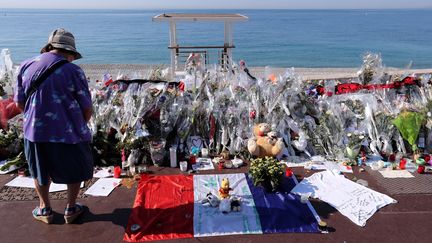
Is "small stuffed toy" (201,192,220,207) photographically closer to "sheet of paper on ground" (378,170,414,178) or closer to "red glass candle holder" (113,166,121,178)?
"red glass candle holder" (113,166,121,178)

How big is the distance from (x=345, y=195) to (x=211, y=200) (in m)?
1.52

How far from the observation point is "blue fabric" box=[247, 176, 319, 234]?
342 centimetres

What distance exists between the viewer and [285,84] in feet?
17.4

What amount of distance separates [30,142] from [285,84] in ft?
11.6

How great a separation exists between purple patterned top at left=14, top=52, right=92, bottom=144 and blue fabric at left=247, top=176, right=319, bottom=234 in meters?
1.94

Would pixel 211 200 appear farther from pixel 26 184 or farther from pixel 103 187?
pixel 26 184

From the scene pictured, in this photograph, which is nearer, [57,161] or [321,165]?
[57,161]

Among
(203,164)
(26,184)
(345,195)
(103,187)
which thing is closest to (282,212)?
(345,195)

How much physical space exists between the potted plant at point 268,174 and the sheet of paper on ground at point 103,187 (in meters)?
1.65

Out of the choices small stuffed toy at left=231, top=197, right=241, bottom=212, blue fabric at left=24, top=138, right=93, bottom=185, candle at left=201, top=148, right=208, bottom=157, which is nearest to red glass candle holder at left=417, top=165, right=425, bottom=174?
small stuffed toy at left=231, top=197, right=241, bottom=212

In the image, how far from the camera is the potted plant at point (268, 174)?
4051 mm

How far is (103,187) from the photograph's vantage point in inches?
164

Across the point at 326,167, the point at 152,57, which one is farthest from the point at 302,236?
the point at 152,57

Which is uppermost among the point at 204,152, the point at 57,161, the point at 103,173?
the point at 57,161
